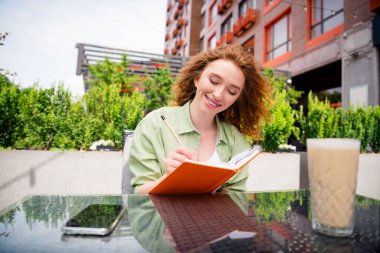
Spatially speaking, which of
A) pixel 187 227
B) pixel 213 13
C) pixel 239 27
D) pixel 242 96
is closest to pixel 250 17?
pixel 239 27

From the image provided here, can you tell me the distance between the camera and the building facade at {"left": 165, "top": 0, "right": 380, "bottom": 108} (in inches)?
330

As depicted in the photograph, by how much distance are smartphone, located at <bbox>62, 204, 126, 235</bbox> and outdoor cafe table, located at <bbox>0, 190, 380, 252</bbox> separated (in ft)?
0.06

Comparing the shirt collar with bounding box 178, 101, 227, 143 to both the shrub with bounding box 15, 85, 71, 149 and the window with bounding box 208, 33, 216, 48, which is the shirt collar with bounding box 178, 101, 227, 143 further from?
the window with bounding box 208, 33, 216, 48

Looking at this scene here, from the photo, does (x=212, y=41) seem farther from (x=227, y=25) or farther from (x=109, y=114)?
(x=109, y=114)

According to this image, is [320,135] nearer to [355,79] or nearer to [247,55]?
[247,55]

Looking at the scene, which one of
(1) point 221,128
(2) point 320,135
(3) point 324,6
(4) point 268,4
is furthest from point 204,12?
(1) point 221,128

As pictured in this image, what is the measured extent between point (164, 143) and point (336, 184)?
1.08 m

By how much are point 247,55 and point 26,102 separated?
2.54 m

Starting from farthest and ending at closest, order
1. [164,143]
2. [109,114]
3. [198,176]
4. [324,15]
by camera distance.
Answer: [324,15]
[109,114]
[164,143]
[198,176]

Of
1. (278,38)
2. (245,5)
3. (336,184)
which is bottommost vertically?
(336,184)

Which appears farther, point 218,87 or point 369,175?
point 369,175

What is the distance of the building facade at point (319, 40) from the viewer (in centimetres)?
839

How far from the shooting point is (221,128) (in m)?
→ 1.94

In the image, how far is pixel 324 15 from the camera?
1023 centimetres
